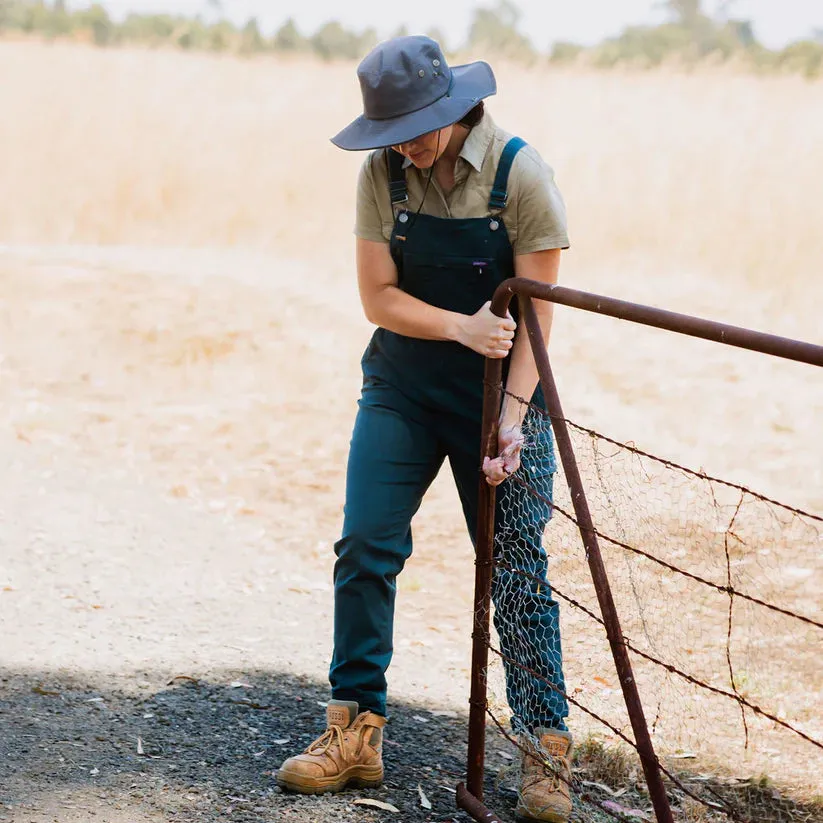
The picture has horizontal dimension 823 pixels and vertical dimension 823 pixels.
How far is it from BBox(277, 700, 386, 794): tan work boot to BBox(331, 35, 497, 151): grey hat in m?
1.28

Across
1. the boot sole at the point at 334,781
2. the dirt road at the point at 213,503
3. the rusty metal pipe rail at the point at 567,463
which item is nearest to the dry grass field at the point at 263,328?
the dirt road at the point at 213,503

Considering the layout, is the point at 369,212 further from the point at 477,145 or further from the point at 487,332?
the point at 487,332

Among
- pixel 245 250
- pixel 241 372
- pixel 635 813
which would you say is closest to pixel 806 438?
pixel 241 372

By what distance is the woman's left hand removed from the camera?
250 centimetres

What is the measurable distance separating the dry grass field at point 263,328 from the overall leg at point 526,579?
84 centimetres

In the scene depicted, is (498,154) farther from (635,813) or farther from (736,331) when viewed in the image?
(635,813)

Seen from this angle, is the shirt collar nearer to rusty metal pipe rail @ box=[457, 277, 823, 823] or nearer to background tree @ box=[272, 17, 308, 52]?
rusty metal pipe rail @ box=[457, 277, 823, 823]

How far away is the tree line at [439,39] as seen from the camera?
1473cm

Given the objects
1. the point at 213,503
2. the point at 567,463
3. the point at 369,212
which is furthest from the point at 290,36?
the point at 567,463

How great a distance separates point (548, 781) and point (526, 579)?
474 mm

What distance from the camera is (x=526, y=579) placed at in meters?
2.63

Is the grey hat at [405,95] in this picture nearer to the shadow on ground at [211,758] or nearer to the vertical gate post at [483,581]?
the vertical gate post at [483,581]

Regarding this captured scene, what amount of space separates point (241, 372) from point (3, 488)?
229 cm

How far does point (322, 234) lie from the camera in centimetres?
1018
